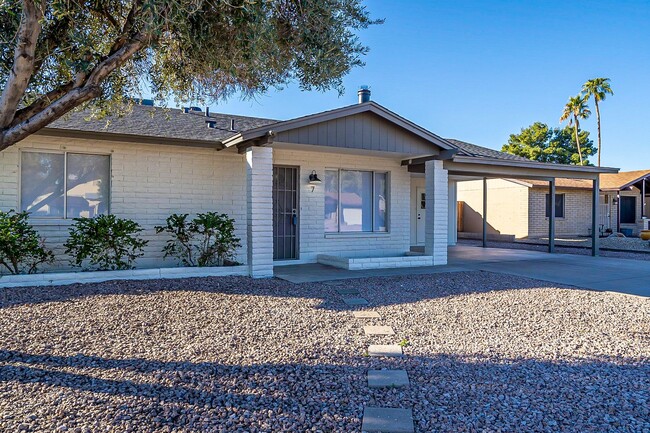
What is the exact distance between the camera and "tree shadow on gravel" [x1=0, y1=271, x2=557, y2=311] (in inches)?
261

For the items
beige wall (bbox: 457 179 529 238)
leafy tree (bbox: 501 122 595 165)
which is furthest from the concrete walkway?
leafy tree (bbox: 501 122 595 165)

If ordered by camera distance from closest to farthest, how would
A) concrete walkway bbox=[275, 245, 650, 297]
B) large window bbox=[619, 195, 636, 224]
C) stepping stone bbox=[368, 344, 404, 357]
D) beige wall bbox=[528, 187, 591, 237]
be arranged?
stepping stone bbox=[368, 344, 404, 357]
concrete walkway bbox=[275, 245, 650, 297]
beige wall bbox=[528, 187, 591, 237]
large window bbox=[619, 195, 636, 224]

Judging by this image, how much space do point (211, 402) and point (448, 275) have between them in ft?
22.4

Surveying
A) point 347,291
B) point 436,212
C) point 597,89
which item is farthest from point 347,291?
point 597,89

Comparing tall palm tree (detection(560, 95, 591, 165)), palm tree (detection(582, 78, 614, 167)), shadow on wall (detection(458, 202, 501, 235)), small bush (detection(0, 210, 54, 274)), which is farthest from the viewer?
tall palm tree (detection(560, 95, 591, 165))

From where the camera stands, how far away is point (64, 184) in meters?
8.74

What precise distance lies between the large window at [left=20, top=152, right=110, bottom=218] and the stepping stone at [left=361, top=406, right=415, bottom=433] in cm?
780

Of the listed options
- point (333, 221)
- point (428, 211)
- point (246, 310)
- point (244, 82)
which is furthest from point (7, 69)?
point (428, 211)

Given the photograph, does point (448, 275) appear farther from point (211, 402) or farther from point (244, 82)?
point (211, 402)

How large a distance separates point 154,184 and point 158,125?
1.47m

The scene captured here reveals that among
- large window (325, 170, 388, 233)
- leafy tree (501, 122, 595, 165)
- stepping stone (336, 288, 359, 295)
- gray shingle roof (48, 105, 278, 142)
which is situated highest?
leafy tree (501, 122, 595, 165)

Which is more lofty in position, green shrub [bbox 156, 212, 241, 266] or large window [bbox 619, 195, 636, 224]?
large window [bbox 619, 195, 636, 224]

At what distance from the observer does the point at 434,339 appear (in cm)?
501

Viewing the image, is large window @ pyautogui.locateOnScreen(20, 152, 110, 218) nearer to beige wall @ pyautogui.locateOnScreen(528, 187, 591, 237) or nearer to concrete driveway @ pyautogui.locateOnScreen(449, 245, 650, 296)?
concrete driveway @ pyautogui.locateOnScreen(449, 245, 650, 296)
